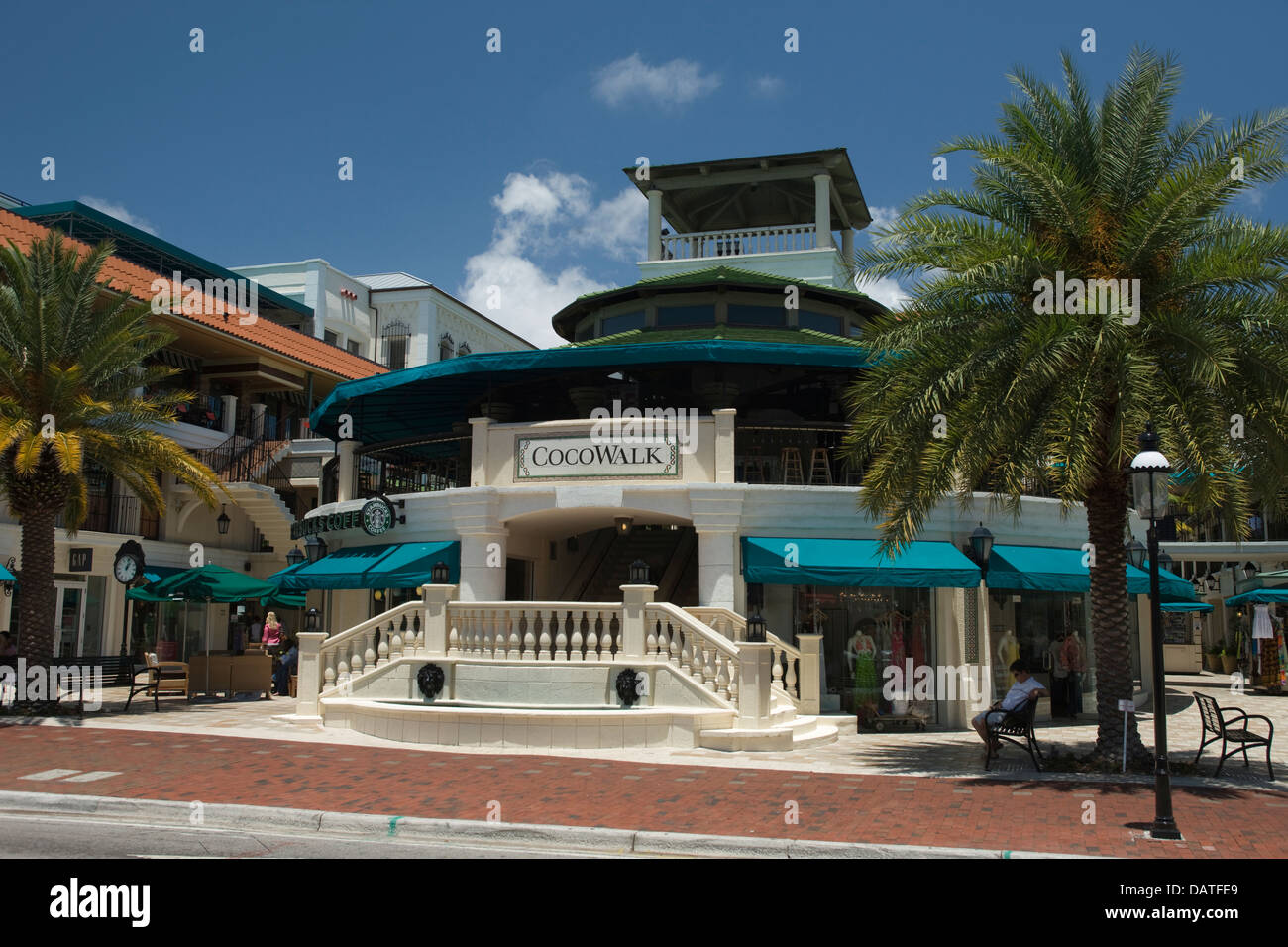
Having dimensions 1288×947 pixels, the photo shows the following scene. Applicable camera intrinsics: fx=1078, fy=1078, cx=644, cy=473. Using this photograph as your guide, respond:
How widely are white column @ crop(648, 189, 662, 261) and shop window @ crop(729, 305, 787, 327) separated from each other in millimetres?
5584

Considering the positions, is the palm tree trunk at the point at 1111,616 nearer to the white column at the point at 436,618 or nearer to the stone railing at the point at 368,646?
the white column at the point at 436,618

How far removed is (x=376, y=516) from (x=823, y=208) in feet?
51.0

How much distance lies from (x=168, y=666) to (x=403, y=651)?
732 cm

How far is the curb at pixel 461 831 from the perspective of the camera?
358 inches

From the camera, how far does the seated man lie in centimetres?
1375

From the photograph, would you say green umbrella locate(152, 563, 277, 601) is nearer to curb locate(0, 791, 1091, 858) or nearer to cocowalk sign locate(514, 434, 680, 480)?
cocowalk sign locate(514, 434, 680, 480)

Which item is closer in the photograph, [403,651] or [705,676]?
[705,676]

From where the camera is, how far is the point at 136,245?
4219cm

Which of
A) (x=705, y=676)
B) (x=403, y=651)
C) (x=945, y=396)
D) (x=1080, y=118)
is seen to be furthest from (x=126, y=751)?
(x=1080, y=118)

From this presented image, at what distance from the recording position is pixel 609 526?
24.3m

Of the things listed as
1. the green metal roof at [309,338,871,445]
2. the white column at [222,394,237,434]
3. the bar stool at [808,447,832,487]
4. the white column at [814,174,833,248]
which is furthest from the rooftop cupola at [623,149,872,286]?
the white column at [222,394,237,434]

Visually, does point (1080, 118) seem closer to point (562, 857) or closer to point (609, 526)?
point (562, 857)

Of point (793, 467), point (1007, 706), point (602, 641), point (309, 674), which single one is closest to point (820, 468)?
point (793, 467)

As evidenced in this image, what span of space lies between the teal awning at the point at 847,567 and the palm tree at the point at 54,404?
36.6ft
